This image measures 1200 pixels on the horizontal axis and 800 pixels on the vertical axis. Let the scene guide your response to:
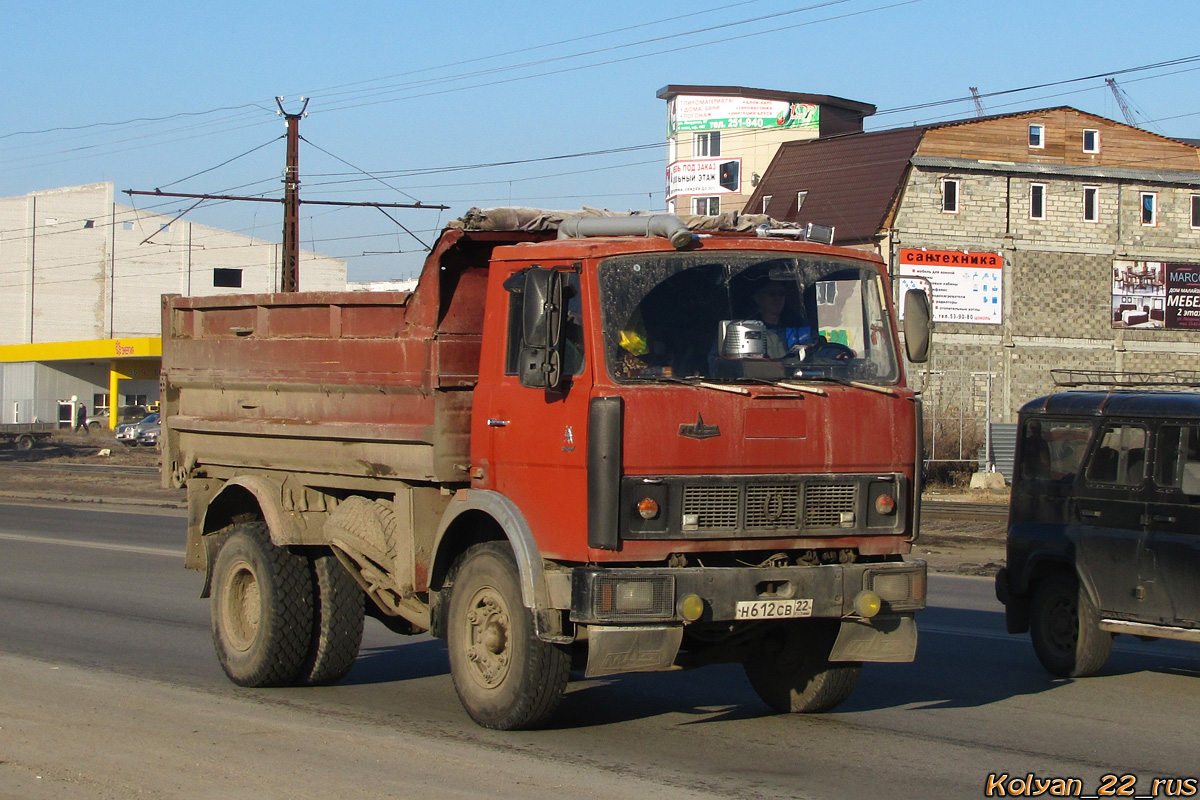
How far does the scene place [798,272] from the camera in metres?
7.19

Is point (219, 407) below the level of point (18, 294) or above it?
below

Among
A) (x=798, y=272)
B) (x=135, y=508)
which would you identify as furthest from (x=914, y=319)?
(x=135, y=508)

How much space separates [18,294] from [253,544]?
73.2 meters

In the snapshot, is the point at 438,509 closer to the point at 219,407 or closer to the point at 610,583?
the point at 610,583

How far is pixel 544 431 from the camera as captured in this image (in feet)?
22.4

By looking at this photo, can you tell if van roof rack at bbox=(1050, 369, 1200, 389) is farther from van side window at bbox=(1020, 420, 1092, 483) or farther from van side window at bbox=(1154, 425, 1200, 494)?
van side window at bbox=(1154, 425, 1200, 494)

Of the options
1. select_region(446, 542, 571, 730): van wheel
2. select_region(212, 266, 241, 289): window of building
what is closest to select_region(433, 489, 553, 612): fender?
select_region(446, 542, 571, 730): van wheel

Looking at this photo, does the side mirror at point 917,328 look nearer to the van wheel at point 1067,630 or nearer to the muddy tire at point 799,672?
the muddy tire at point 799,672

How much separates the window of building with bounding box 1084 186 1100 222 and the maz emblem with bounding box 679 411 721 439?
42535 mm

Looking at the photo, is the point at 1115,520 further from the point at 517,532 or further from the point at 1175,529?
the point at 517,532

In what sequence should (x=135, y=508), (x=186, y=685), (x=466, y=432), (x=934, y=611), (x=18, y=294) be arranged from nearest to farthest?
(x=466, y=432), (x=186, y=685), (x=934, y=611), (x=135, y=508), (x=18, y=294)

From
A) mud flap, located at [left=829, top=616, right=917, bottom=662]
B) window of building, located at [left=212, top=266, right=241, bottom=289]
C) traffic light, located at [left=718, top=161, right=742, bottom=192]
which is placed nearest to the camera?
mud flap, located at [left=829, top=616, right=917, bottom=662]

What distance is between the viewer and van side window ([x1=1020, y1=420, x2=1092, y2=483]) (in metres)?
9.31

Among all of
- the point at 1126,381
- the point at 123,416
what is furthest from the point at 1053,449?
the point at 123,416
